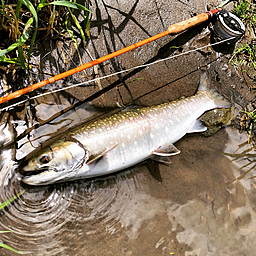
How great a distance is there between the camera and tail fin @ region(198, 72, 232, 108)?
3188 millimetres

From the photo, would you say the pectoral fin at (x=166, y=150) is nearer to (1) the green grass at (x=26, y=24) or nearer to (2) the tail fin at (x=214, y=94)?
(2) the tail fin at (x=214, y=94)

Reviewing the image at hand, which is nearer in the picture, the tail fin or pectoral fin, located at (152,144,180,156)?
pectoral fin, located at (152,144,180,156)

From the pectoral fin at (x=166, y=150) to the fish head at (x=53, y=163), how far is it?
0.98 metres

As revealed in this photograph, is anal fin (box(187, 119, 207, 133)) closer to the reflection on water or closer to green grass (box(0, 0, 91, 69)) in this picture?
the reflection on water

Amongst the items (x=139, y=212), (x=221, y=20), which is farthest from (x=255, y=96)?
(x=139, y=212)

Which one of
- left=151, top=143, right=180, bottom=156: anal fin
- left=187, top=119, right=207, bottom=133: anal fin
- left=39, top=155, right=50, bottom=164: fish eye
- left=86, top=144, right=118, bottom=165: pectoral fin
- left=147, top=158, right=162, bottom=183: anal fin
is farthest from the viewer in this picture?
left=187, top=119, right=207, bottom=133: anal fin

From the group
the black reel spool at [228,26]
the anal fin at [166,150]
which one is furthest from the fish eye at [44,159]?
the black reel spool at [228,26]

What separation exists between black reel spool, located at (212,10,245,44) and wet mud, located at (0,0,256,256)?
0.22 metres

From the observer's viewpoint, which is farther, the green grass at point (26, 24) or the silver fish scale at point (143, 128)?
the silver fish scale at point (143, 128)

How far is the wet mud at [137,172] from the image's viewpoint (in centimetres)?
265

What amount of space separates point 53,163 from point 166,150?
1.41 m

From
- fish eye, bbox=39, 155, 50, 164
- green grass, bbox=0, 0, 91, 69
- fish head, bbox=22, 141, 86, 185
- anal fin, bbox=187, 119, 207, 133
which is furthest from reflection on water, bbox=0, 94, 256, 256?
green grass, bbox=0, 0, 91, 69

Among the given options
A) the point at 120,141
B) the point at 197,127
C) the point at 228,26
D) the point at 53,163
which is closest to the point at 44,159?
the point at 53,163

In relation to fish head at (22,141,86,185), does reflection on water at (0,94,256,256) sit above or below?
below
